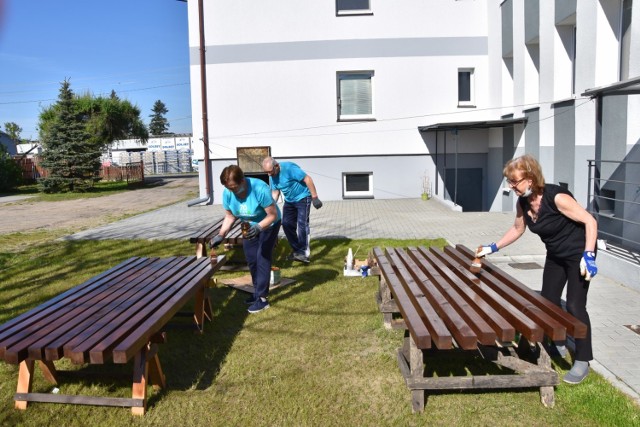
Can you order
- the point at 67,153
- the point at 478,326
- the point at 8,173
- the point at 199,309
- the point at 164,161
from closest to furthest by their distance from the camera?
the point at 478,326, the point at 199,309, the point at 67,153, the point at 8,173, the point at 164,161

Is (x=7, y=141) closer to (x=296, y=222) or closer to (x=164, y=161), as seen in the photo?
(x=164, y=161)

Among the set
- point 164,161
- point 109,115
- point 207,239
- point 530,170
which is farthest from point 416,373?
point 164,161

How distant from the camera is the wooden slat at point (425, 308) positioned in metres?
3.14

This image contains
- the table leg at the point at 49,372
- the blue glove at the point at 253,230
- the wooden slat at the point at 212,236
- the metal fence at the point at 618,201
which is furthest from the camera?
the metal fence at the point at 618,201

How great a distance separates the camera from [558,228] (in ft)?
12.2

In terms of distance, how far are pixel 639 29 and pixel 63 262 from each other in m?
9.28

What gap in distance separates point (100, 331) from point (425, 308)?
2221mm

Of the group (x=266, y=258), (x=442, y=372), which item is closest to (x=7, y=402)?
(x=266, y=258)

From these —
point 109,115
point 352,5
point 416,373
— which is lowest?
point 416,373

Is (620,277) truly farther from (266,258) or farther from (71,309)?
(71,309)

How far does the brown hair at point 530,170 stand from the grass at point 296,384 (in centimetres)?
144

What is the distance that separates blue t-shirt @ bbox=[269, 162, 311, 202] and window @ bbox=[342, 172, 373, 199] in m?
8.49

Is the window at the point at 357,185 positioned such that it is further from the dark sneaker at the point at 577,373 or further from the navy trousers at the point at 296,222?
the dark sneaker at the point at 577,373

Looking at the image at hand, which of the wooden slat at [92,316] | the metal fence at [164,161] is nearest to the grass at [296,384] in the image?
the wooden slat at [92,316]
